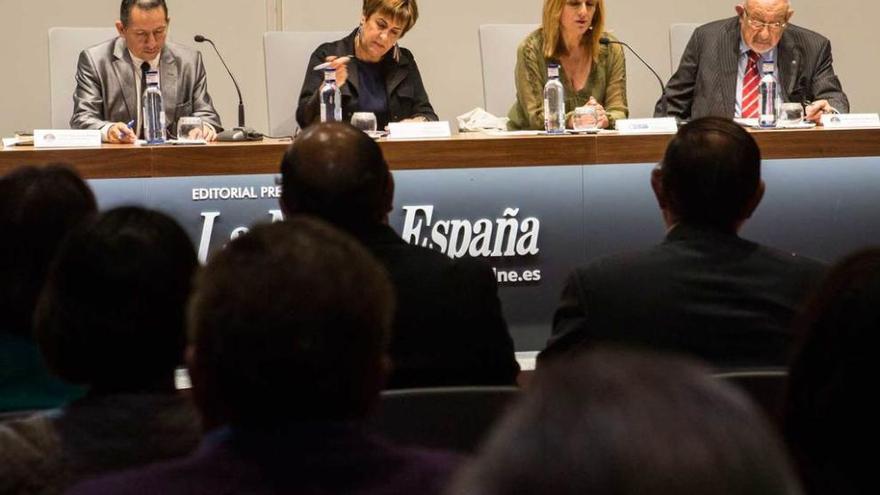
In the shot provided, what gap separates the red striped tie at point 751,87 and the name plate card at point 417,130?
1467mm

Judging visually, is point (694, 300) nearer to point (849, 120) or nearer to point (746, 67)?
point (849, 120)

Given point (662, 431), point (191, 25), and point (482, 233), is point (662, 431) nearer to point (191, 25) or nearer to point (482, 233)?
point (482, 233)

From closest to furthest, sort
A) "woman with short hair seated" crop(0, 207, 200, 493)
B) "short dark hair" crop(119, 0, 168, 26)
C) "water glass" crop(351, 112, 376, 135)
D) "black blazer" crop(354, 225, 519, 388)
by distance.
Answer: "woman with short hair seated" crop(0, 207, 200, 493)
"black blazer" crop(354, 225, 519, 388)
"water glass" crop(351, 112, 376, 135)
"short dark hair" crop(119, 0, 168, 26)

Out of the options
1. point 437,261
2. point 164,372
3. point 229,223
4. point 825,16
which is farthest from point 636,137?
point 825,16

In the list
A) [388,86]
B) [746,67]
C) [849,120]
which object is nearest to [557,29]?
[388,86]

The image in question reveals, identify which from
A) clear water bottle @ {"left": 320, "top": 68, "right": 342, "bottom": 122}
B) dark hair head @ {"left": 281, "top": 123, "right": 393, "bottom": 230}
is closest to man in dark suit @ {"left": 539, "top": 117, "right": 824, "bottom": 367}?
dark hair head @ {"left": 281, "top": 123, "right": 393, "bottom": 230}

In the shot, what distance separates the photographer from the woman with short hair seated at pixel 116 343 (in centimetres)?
142

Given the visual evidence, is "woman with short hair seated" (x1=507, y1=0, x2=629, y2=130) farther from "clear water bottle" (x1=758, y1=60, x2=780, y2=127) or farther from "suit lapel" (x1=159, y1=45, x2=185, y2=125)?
"suit lapel" (x1=159, y1=45, x2=185, y2=125)

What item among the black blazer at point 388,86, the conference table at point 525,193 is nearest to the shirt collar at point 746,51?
the conference table at point 525,193

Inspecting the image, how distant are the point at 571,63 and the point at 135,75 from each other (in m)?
1.69

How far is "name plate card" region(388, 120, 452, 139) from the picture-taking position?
162 inches

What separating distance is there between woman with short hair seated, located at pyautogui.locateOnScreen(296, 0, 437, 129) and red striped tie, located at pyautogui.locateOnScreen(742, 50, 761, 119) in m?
1.24

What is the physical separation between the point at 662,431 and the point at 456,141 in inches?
138

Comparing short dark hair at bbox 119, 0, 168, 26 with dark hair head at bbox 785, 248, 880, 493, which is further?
short dark hair at bbox 119, 0, 168, 26
